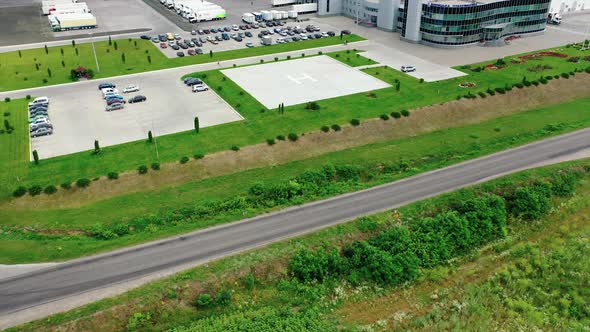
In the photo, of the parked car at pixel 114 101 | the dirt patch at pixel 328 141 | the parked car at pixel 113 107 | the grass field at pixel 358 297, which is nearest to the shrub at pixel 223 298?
the grass field at pixel 358 297

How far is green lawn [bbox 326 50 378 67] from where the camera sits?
321 feet

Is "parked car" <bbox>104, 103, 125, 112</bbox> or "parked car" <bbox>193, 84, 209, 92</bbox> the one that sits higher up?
"parked car" <bbox>193, 84, 209, 92</bbox>

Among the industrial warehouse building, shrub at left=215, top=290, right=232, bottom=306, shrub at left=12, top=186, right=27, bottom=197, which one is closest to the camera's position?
shrub at left=215, top=290, right=232, bottom=306

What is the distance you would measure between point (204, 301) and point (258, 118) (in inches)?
1544

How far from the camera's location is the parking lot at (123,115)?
67375mm

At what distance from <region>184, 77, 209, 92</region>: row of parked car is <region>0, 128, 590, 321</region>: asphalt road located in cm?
4157

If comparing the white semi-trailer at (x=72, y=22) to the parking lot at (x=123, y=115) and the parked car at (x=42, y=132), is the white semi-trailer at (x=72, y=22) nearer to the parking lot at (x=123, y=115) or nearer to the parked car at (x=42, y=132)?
the parking lot at (x=123, y=115)

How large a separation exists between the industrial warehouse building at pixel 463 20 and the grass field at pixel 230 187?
3642cm

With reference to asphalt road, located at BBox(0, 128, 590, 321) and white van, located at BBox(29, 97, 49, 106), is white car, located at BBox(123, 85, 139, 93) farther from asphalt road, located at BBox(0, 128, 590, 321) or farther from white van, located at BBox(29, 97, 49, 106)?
asphalt road, located at BBox(0, 128, 590, 321)

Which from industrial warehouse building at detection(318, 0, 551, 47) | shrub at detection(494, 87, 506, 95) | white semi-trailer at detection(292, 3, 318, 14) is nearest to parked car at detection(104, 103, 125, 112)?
shrub at detection(494, 87, 506, 95)

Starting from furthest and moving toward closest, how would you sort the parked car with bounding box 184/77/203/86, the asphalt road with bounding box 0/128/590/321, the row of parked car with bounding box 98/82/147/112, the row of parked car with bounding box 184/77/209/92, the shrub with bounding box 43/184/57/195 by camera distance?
the parked car with bounding box 184/77/203/86 → the row of parked car with bounding box 184/77/209/92 → the row of parked car with bounding box 98/82/147/112 → the shrub with bounding box 43/184/57/195 → the asphalt road with bounding box 0/128/590/321

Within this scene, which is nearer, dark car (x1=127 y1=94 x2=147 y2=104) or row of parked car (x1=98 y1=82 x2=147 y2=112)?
row of parked car (x1=98 y1=82 x2=147 y2=112)

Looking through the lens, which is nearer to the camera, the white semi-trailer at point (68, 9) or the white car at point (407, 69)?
the white car at point (407, 69)

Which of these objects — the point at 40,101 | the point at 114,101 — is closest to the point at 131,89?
the point at 114,101
